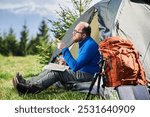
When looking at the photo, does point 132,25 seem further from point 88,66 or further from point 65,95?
point 65,95

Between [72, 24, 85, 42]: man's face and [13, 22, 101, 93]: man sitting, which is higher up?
[72, 24, 85, 42]: man's face

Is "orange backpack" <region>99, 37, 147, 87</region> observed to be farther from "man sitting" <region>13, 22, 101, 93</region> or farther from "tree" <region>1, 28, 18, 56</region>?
"tree" <region>1, 28, 18, 56</region>

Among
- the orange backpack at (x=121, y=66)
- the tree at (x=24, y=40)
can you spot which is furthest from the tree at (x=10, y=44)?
the orange backpack at (x=121, y=66)

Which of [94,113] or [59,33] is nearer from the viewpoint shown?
[94,113]

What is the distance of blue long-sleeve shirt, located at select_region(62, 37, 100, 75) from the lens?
505 centimetres

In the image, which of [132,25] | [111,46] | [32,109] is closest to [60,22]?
[132,25]

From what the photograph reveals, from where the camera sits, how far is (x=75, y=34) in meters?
5.30

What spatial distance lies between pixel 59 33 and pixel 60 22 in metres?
0.21

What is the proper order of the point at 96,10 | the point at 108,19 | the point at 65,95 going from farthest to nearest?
1. the point at 96,10
2. the point at 108,19
3. the point at 65,95

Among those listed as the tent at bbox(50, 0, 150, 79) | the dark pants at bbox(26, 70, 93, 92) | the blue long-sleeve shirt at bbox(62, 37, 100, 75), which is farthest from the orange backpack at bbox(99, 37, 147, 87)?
the tent at bbox(50, 0, 150, 79)

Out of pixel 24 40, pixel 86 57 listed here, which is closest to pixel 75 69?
pixel 86 57

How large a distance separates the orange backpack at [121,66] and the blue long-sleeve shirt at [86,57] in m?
0.43

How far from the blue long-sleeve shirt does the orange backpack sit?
1.41ft

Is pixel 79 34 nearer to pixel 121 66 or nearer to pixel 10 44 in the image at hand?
pixel 121 66
